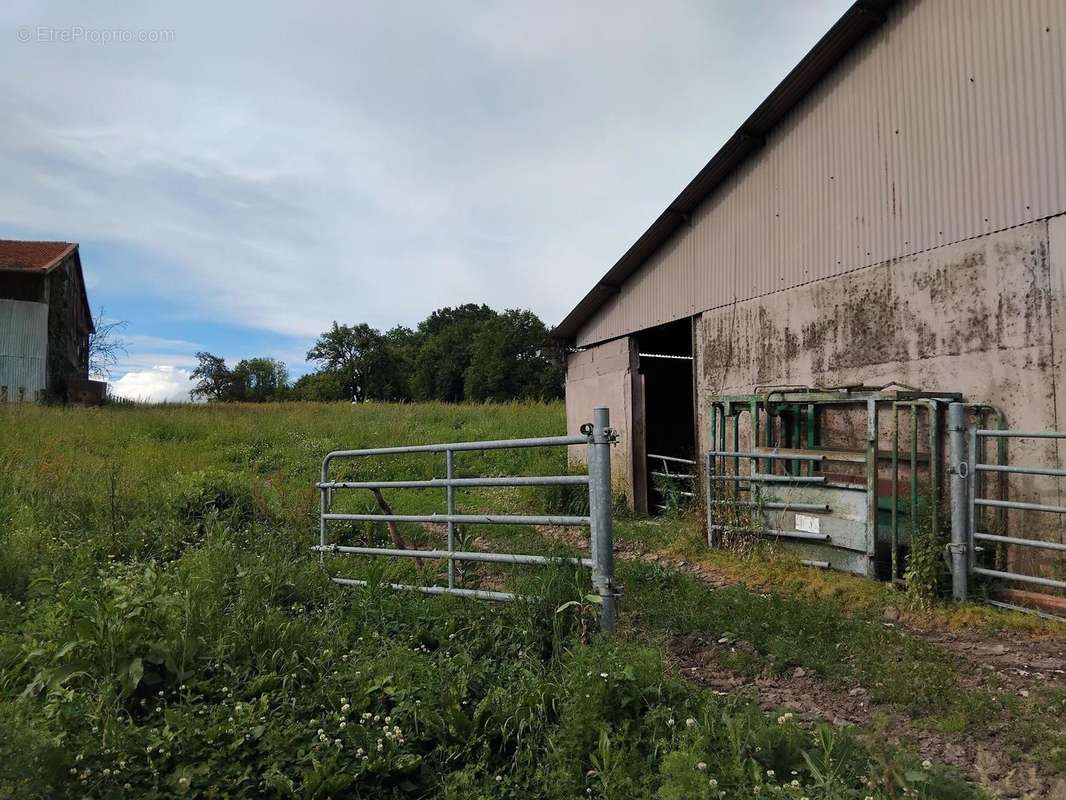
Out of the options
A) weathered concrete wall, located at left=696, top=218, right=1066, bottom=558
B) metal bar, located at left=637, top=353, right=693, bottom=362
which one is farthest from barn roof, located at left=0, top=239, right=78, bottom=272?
weathered concrete wall, located at left=696, top=218, right=1066, bottom=558

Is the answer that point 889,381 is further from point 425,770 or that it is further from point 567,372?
point 567,372

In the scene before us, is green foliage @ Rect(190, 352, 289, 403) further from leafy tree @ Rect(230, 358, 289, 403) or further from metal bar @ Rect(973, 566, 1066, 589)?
metal bar @ Rect(973, 566, 1066, 589)

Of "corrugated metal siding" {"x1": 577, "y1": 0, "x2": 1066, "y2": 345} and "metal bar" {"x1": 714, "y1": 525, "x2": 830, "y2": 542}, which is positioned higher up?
"corrugated metal siding" {"x1": 577, "y1": 0, "x2": 1066, "y2": 345}

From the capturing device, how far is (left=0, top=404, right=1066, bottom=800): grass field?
254cm

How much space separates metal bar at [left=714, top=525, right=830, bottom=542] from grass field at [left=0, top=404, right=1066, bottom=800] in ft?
2.13

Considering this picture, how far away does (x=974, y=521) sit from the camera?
5633mm

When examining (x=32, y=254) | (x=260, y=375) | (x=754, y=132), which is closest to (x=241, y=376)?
(x=260, y=375)

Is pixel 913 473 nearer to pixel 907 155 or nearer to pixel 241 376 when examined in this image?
pixel 907 155

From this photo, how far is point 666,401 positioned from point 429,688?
9.93m

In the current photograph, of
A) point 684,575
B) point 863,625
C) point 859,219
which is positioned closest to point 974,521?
point 863,625

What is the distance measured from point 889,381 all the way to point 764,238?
8.66ft

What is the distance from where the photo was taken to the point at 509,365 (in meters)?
60.0

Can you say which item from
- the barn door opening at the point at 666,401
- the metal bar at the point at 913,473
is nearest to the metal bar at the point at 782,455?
the metal bar at the point at 913,473

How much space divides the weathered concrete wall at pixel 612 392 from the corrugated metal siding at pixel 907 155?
2.24 metres
